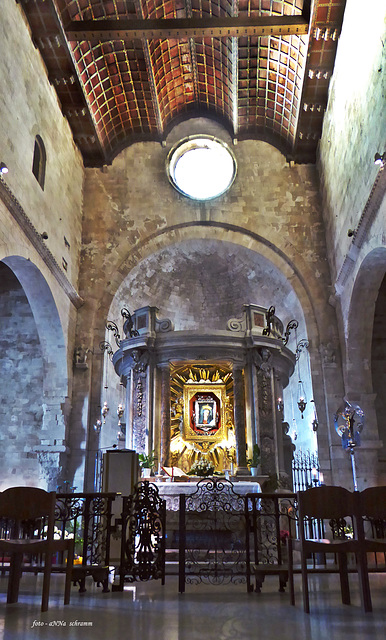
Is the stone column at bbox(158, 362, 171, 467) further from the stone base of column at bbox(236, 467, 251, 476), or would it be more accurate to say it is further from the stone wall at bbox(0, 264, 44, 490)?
the stone wall at bbox(0, 264, 44, 490)

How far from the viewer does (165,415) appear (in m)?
12.9

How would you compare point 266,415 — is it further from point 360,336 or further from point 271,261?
point 271,261

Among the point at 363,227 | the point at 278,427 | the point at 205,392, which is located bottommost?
the point at 278,427

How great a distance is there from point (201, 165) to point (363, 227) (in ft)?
27.8

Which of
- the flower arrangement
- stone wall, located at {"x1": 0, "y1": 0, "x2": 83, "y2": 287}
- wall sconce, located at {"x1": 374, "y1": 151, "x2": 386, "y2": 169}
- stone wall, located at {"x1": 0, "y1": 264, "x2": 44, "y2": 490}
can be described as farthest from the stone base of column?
stone wall, located at {"x1": 0, "y1": 0, "x2": 83, "y2": 287}

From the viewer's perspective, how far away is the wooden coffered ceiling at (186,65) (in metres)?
14.1

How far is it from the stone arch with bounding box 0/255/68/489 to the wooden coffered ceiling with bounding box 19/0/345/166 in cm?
584

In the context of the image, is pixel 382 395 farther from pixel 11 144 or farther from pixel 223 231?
pixel 11 144

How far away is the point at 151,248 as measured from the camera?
58.3ft

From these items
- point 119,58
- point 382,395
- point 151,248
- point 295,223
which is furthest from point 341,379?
point 119,58

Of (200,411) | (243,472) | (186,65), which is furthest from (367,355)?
(186,65)

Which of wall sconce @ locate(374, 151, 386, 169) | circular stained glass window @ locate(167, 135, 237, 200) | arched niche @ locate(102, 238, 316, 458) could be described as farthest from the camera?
circular stained glass window @ locate(167, 135, 237, 200)

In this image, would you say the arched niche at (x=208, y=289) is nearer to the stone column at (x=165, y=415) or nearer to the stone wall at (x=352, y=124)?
the stone wall at (x=352, y=124)

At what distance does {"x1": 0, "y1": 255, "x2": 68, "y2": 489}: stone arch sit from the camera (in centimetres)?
1430
